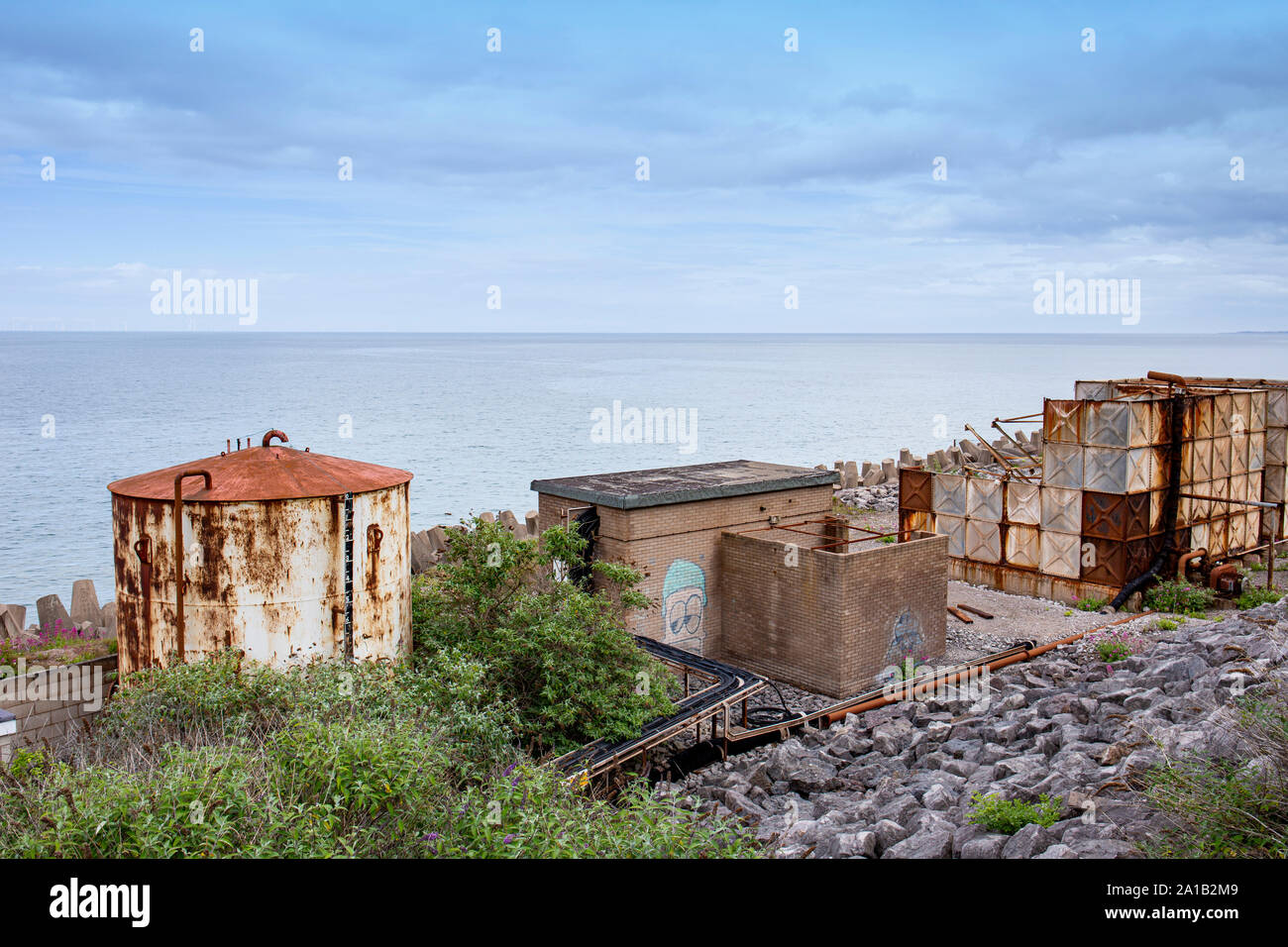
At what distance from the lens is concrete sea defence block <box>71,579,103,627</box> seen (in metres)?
21.6

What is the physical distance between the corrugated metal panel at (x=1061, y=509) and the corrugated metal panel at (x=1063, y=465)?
163mm

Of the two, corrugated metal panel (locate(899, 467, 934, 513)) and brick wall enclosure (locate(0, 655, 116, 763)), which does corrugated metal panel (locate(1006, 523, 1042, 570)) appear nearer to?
corrugated metal panel (locate(899, 467, 934, 513))

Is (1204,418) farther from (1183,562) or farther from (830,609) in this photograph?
(830,609)

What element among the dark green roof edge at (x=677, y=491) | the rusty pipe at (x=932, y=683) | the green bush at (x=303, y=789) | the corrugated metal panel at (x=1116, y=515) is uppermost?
the dark green roof edge at (x=677, y=491)

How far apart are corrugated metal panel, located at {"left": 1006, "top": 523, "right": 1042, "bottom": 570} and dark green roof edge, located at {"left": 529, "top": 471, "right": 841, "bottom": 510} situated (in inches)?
240

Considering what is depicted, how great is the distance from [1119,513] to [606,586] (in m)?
12.1

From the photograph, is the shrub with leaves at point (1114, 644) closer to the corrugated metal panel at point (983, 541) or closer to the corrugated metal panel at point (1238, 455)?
the corrugated metal panel at point (983, 541)

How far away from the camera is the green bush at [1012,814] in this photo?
1009cm

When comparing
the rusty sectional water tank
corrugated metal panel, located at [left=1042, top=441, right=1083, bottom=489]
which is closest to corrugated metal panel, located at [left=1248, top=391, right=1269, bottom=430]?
corrugated metal panel, located at [left=1042, top=441, right=1083, bottom=489]

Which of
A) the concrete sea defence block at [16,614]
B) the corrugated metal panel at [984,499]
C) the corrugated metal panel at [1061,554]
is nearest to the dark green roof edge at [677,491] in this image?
the corrugated metal panel at [984,499]

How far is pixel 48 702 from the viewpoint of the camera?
43.4 ft

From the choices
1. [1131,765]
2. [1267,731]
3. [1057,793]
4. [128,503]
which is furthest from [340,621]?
[1267,731]

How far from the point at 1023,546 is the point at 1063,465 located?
2.37 m
